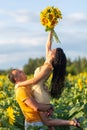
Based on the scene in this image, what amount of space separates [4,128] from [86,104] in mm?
2704

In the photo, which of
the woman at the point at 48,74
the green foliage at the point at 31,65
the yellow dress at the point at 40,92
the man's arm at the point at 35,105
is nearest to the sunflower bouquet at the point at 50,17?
the woman at the point at 48,74

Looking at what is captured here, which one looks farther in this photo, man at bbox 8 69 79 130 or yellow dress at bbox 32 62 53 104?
yellow dress at bbox 32 62 53 104

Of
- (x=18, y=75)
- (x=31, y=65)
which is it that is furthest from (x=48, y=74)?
(x=31, y=65)

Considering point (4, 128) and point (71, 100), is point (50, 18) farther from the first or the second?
point (71, 100)

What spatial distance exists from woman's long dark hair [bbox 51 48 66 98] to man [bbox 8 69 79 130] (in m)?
0.33

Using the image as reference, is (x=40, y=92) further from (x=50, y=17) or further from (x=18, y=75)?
(x=50, y=17)

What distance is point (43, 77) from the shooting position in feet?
31.9

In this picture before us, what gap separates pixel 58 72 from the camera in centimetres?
1008

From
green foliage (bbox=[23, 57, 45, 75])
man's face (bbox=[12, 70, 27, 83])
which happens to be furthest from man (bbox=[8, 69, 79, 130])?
green foliage (bbox=[23, 57, 45, 75])

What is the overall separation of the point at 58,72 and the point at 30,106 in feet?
2.06

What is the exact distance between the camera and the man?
32.2 ft

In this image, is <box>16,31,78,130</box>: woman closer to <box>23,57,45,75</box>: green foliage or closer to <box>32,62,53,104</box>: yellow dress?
<box>32,62,53,104</box>: yellow dress

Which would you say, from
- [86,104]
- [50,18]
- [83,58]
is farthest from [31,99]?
[83,58]

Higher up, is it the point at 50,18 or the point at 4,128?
the point at 50,18
